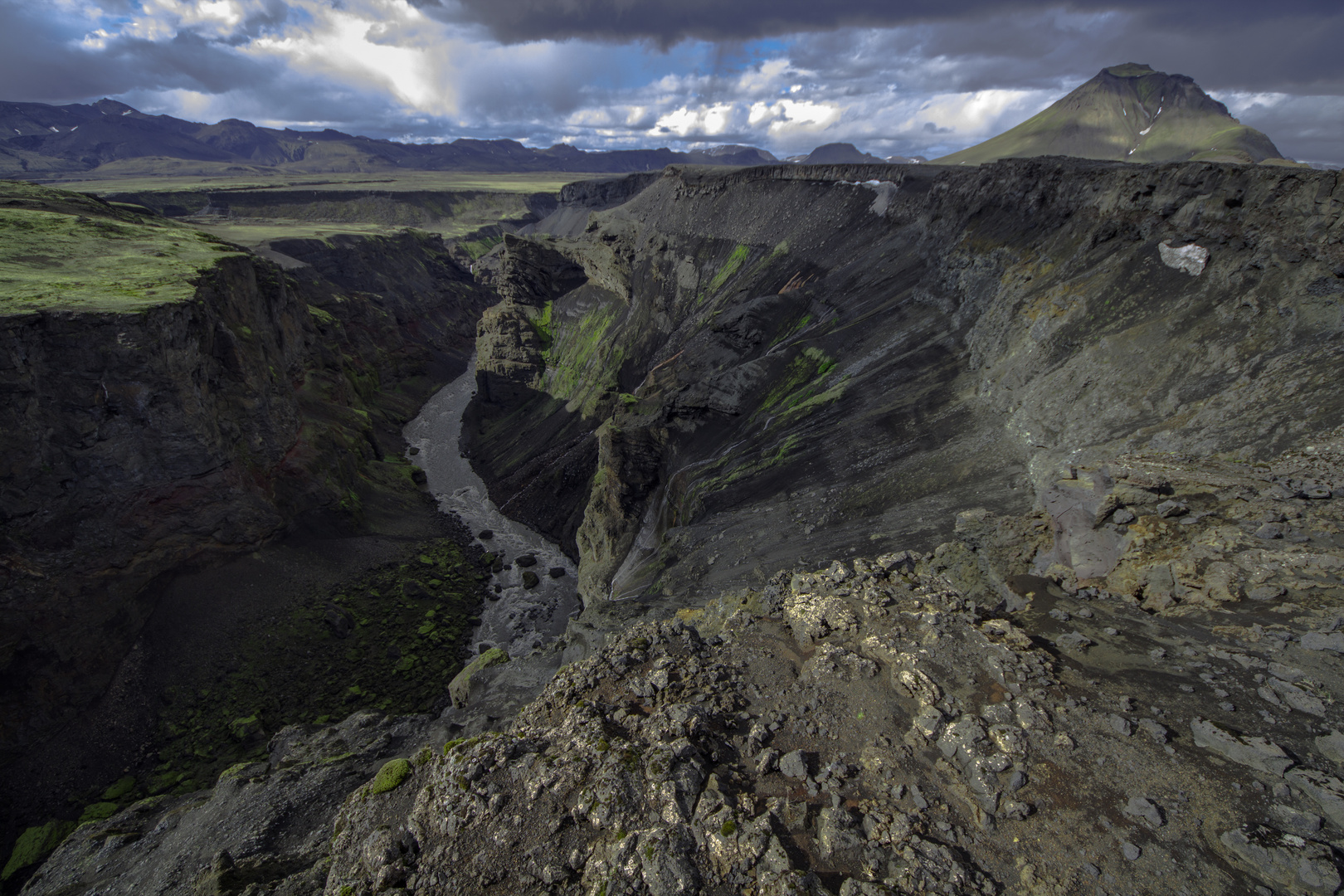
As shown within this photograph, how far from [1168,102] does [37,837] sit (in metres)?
229

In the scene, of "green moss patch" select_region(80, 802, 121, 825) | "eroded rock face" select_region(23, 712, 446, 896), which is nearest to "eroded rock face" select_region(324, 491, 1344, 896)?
"eroded rock face" select_region(23, 712, 446, 896)

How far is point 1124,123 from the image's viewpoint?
493 ft

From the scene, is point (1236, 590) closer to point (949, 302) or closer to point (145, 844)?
point (949, 302)

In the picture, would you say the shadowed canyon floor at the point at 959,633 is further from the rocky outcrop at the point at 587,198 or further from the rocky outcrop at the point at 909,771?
the rocky outcrop at the point at 587,198

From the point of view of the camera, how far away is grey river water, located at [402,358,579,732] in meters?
20.8

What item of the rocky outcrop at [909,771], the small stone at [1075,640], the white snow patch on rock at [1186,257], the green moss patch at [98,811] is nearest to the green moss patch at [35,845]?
the green moss patch at [98,811]

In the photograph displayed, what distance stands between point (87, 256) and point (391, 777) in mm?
41619

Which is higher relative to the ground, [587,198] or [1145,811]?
[587,198]

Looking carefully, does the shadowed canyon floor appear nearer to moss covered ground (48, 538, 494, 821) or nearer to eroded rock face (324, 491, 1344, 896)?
eroded rock face (324, 491, 1344, 896)

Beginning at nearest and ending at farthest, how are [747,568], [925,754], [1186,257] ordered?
[925,754] → [1186,257] → [747,568]

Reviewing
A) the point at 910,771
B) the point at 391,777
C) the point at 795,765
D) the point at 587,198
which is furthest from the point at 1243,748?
the point at 587,198

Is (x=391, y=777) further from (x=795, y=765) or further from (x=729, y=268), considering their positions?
(x=729, y=268)

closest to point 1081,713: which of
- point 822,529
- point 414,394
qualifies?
point 822,529

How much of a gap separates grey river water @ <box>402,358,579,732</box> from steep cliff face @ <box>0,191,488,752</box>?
34.2ft
